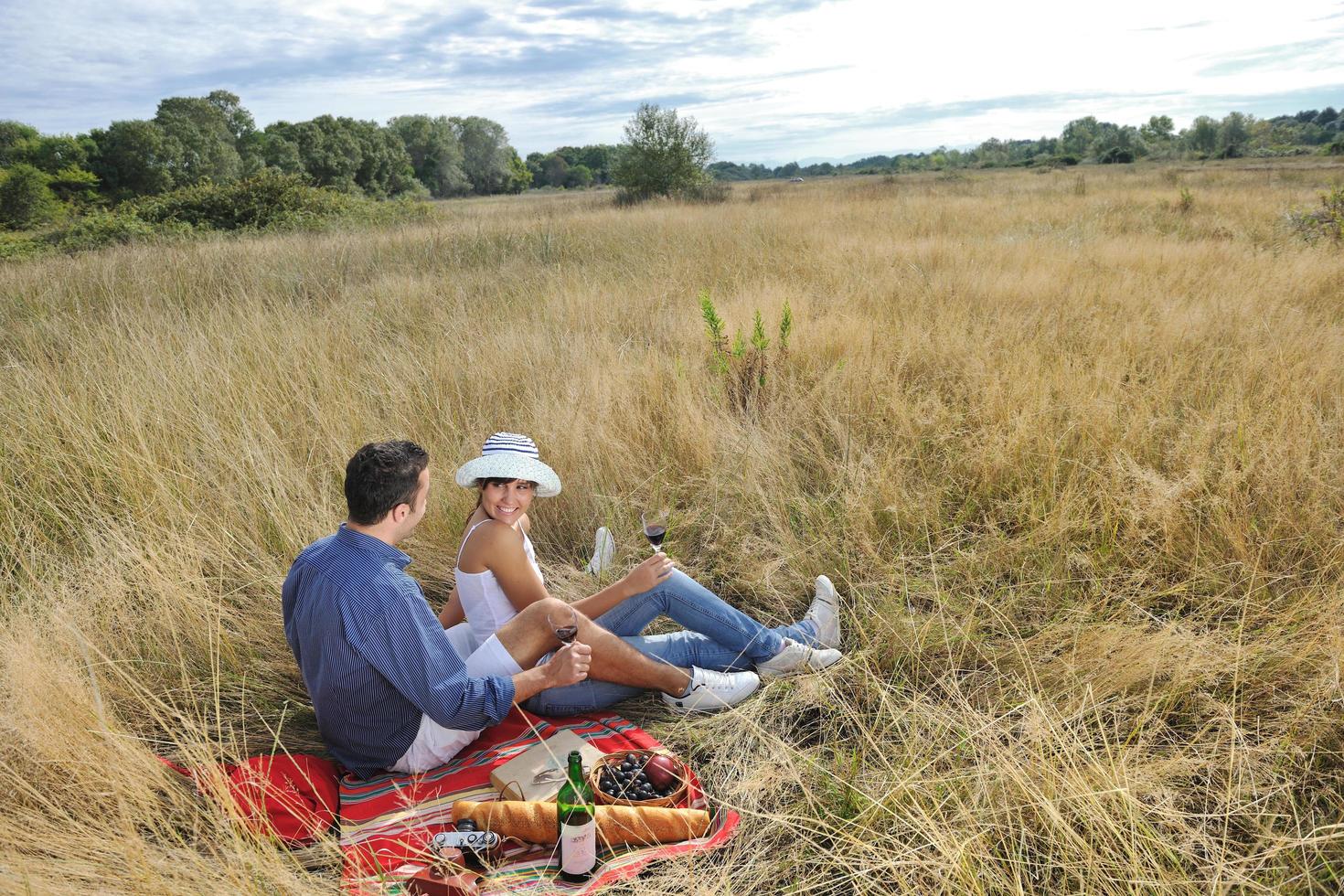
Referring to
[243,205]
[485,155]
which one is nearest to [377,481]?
[243,205]

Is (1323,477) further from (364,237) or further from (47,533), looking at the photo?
(364,237)

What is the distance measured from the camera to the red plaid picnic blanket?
1.98 meters

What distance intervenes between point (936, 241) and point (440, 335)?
729 cm

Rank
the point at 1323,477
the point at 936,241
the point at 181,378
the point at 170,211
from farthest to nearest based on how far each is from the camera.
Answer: the point at 170,211
the point at 936,241
the point at 181,378
the point at 1323,477

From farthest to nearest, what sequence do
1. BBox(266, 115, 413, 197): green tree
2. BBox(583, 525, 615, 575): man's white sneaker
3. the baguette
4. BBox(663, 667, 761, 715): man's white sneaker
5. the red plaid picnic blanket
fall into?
1. BBox(266, 115, 413, 197): green tree
2. BBox(583, 525, 615, 575): man's white sneaker
3. BBox(663, 667, 761, 715): man's white sneaker
4. the baguette
5. the red plaid picnic blanket

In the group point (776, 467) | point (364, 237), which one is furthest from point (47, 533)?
point (364, 237)

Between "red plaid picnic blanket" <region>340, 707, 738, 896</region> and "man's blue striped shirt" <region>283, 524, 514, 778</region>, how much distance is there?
15 centimetres

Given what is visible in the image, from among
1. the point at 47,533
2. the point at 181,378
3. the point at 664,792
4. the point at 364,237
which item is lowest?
the point at 664,792

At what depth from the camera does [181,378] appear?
16.4 ft

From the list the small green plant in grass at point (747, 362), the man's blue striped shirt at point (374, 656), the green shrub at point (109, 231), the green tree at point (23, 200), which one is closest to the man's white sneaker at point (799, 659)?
the man's blue striped shirt at point (374, 656)

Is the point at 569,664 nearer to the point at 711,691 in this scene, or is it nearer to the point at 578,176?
the point at 711,691

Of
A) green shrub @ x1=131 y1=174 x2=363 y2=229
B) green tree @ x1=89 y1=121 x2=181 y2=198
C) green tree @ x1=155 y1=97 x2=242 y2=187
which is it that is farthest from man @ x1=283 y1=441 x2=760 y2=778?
green tree @ x1=89 y1=121 x2=181 y2=198

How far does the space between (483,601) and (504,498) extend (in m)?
0.41

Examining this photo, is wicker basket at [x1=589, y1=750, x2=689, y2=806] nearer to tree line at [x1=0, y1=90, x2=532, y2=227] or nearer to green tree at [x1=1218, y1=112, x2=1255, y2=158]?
tree line at [x1=0, y1=90, x2=532, y2=227]
